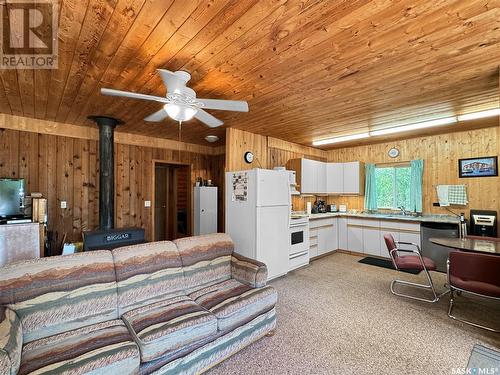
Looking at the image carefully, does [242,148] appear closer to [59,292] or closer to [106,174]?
[106,174]

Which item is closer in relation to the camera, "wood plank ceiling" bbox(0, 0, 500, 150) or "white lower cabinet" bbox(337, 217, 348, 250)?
"wood plank ceiling" bbox(0, 0, 500, 150)

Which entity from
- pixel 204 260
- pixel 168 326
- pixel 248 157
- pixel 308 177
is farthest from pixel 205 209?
pixel 168 326

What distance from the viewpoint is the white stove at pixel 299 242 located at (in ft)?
13.4

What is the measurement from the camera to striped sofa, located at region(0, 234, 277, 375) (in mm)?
1396

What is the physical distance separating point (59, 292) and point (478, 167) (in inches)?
249

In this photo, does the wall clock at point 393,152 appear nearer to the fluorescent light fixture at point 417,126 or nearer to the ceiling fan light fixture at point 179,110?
the fluorescent light fixture at point 417,126

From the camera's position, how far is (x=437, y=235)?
164 inches

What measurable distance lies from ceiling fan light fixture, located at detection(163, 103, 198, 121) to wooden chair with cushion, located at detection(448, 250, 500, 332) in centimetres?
307

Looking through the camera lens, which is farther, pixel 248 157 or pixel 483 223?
pixel 248 157

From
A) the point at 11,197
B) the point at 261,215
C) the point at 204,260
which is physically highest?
the point at 11,197

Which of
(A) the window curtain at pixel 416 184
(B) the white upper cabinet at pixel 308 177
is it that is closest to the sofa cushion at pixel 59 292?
(B) the white upper cabinet at pixel 308 177

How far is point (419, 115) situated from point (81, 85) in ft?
14.8

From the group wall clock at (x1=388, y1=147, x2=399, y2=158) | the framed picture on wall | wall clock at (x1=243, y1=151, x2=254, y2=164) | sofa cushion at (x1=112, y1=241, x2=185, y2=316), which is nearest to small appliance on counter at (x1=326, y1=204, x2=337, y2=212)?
wall clock at (x1=388, y1=147, x2=399, y2=158)

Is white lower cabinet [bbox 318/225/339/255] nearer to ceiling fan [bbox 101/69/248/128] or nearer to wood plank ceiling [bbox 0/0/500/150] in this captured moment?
wood plank ceiling [bbox 0/0/500/150]
